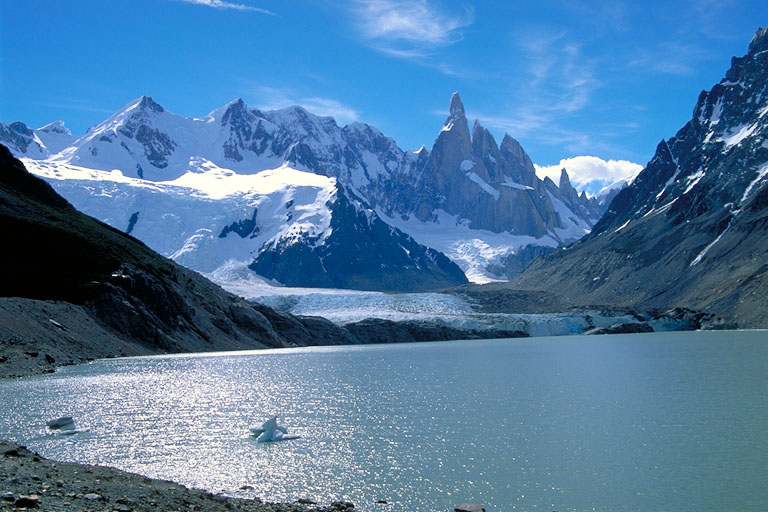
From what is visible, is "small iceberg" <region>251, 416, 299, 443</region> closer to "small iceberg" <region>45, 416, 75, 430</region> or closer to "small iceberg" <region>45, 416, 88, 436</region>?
"small iceberg" <region>45, 416, 88, 436</region>

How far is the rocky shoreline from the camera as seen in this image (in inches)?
790

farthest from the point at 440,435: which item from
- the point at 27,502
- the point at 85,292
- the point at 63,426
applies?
the point at 85,292

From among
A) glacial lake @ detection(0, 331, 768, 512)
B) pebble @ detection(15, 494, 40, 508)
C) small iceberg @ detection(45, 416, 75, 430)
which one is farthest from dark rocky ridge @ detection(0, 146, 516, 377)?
pebble @ detection(15, 494, 40, 508)

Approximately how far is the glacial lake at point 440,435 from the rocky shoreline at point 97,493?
63.3 inches

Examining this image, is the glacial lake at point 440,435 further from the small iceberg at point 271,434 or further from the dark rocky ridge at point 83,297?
the dark rocky ridge at point 83,297

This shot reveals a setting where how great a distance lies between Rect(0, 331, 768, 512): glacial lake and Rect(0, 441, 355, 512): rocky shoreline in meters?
1.61

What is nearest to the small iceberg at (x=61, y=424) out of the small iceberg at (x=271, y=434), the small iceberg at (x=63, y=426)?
the small iceberg at (x=63, y=426)

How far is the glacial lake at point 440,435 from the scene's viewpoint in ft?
82.2

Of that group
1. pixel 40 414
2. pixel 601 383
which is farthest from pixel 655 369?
pixel 40 414

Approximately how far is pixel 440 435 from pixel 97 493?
17.4 meters

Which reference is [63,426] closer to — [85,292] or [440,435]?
[440,435]

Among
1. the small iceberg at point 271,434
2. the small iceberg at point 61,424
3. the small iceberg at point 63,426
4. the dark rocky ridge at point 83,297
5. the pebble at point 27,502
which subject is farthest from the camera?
the dark rocky ridge at point 83,297

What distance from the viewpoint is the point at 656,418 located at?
3753 cm

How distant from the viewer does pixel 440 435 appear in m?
34.7
